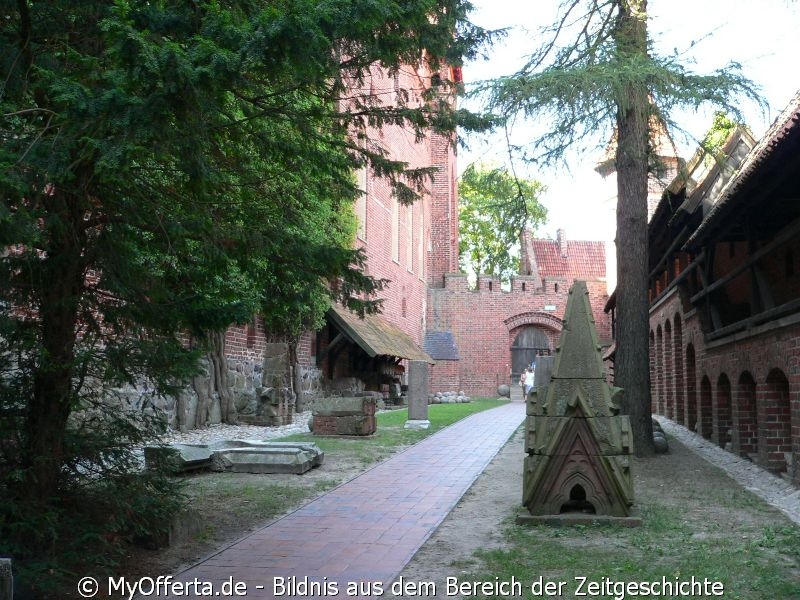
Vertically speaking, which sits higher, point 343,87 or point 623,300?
point 343,87

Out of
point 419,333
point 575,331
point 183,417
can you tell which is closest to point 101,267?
point 575,331

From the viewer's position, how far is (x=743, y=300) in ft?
53.1

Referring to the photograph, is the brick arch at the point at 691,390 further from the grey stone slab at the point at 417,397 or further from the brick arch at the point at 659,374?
the grey stone slab at the point at 417,397

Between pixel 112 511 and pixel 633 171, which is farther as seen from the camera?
pixel 633 171

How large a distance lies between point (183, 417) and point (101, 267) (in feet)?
33.5

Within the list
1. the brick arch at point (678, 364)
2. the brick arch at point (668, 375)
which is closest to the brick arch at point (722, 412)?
the brick arch at point (678, 364)

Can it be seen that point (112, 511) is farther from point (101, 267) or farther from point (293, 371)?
point (293, 371)

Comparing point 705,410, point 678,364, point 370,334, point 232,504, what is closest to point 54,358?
point 232,504

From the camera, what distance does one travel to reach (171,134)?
4.10m

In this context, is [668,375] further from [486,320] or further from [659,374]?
[486,320]

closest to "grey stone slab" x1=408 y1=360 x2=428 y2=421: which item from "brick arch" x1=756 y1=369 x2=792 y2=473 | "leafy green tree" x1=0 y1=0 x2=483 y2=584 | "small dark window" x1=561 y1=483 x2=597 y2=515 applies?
"brick arch" x1=756 y1=369 x2=792 y2=473

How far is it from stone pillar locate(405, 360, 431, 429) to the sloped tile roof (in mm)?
34908

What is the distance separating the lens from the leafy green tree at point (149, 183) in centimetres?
393

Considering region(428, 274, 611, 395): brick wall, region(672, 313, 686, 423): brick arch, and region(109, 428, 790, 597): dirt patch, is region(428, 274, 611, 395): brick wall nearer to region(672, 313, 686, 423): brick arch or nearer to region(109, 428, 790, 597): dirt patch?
region(672, 313, 686, 423): brick arch
